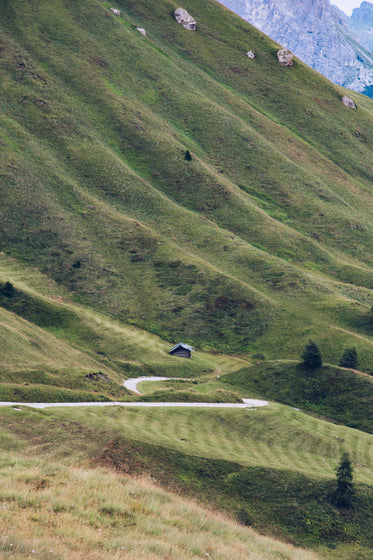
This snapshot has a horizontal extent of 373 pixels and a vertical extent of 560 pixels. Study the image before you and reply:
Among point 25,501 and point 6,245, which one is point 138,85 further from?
point 25,501

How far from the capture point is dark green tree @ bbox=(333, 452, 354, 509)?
31.3m

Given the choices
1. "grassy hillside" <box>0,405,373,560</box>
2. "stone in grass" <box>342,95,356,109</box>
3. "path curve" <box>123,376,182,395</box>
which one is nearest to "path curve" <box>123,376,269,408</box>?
"path curve" <box>123,376,182,395</box>

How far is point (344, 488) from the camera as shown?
31594mm

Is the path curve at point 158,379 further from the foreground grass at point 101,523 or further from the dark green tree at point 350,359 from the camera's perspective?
the foreground grass at point 101,523

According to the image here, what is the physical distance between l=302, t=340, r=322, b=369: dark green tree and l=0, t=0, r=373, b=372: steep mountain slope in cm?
1229

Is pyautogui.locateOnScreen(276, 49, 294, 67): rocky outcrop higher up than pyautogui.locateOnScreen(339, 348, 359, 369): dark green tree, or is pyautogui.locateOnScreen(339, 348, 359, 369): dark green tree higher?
pyautogui.locateOnScreen(276, 49, 294, 67): rocky outcrop

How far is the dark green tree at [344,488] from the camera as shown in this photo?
31.3 meters

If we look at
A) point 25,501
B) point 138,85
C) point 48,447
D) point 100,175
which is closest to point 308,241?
point 100,175

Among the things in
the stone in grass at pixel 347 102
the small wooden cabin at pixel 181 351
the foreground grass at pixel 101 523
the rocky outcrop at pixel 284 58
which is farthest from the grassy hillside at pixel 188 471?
the rocky outcrop at pixel 284 58

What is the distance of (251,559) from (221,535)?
256 centimetres

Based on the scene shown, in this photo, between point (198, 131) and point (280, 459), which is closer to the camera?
point (280, 459)

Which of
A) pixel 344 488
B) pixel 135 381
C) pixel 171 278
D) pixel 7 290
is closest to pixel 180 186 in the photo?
pixel 171 278

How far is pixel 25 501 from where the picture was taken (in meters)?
16.4

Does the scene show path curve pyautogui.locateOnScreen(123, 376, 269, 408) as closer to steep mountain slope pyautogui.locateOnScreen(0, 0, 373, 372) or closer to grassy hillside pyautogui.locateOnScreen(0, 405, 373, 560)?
steep mountain slope pyautogui.locateOnScreen(0, 0, 373, 372)
